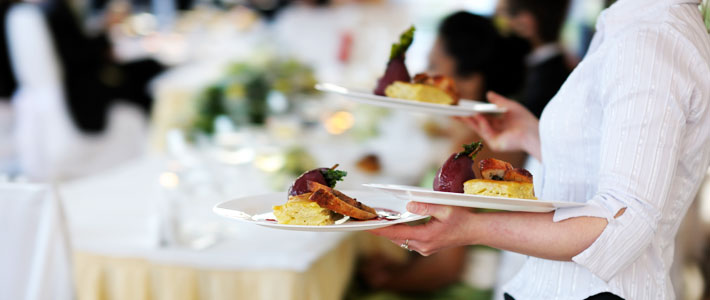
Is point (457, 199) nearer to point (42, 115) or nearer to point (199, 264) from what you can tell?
point (199, 264)

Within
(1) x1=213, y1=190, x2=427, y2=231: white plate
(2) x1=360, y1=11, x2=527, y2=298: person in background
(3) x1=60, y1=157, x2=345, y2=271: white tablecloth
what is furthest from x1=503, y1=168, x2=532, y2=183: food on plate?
(2) x1=360, y1=11, x2=527, y2=298: person in background

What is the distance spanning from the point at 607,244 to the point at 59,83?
441 cm

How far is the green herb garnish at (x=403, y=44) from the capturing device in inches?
48.0

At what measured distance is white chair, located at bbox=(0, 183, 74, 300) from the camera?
1.42 m

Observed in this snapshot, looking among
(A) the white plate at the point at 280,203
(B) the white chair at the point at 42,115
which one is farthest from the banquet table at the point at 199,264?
(B) the white chair at the point at 42,115

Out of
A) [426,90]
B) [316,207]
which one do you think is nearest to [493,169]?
[316,207]

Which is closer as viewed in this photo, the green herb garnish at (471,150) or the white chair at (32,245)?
the green herb garnish at (471,150)

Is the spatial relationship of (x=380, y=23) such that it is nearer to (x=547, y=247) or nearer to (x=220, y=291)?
(x=220, y=291)

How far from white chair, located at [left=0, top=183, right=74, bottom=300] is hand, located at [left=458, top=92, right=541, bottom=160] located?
2.96 ft

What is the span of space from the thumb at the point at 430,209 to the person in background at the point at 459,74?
1310mm

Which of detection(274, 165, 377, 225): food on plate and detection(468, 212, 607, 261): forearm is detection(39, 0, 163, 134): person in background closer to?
detection(274, 165, 377, 225): food on plate

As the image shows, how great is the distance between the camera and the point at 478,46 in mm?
2307

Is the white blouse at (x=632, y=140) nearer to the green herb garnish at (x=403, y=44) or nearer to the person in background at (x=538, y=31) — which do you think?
the green herb garnish at (x=403, y=44)

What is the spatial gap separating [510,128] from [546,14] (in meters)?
1.31
